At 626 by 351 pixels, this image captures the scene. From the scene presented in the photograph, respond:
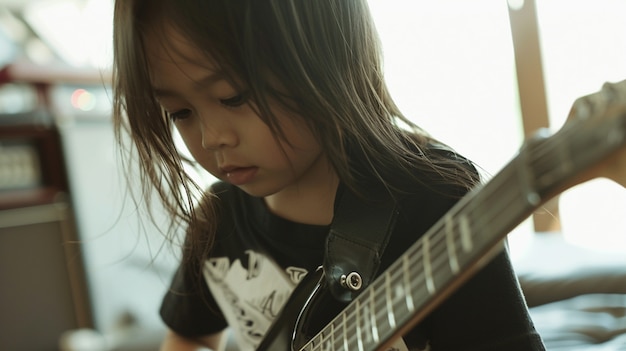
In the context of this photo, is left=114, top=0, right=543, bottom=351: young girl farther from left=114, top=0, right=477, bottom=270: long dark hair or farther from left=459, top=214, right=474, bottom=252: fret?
left=459, top=214, right=474, bottom=252: fret

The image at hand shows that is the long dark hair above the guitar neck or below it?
above

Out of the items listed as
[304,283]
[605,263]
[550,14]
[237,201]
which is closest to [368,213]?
[304,283]

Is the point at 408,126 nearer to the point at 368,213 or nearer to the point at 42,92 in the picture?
the point at 368,213

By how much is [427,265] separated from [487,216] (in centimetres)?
6

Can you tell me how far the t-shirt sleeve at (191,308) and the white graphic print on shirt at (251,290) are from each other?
21mm

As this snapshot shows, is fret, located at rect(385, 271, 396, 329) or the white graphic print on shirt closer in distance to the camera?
fret, located at rect(385, 271, 396, 329)

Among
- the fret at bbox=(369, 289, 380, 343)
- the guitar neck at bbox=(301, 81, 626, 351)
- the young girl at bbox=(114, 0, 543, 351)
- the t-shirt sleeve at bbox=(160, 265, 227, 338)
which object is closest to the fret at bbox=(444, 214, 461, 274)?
the guitar neck at bbox=(301, 81, 626, 351)

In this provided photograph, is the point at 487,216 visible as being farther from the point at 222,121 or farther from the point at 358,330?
the point at 222,121

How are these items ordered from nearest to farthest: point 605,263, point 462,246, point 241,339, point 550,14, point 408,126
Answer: point 462,246 → point 408,126 → point 241,339 → point 605,263 → point 550,14

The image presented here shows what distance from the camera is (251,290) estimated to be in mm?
803

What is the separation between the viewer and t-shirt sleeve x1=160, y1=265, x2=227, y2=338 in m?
0.88

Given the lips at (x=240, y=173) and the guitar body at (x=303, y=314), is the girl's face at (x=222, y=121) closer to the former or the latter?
the lips at (x=240, y=173)

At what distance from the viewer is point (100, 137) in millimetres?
1976

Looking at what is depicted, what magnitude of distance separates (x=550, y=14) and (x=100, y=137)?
1.40 metres
